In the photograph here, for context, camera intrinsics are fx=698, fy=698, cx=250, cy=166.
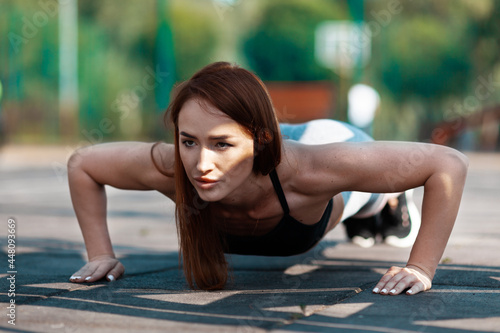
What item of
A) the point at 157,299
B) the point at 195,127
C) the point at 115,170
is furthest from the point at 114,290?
the point at 195,127

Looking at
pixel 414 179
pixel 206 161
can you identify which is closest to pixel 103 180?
pixel 206 161

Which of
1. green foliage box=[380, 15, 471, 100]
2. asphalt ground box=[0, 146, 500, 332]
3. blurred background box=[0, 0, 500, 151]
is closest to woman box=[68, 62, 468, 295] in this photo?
asphalt ground box=[0, 146, 500, 332]

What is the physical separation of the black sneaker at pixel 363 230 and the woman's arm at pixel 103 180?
5.90 feet

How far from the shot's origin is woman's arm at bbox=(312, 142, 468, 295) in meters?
2.87

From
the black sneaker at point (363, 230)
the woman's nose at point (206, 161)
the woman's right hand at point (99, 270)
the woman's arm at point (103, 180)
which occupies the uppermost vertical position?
the woman's nose at point (206, 161)

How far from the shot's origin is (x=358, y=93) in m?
11.0

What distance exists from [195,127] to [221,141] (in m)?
0.11

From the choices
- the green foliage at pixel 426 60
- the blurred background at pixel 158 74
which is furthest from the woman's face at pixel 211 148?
the green foliage at pixel 426 60

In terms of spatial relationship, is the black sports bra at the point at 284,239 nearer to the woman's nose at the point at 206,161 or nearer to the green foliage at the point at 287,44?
the woman's nose at the point at 206,161

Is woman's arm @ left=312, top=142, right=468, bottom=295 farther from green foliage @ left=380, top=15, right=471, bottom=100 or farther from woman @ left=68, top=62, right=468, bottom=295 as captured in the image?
green foliage @ left=380, top=15, right=471, bottom=100

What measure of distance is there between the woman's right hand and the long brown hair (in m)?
0.43

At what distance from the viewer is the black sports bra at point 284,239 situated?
3.17 m

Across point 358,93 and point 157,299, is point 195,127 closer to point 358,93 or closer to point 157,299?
point 157,299

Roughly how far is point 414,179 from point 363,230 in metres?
1.81
